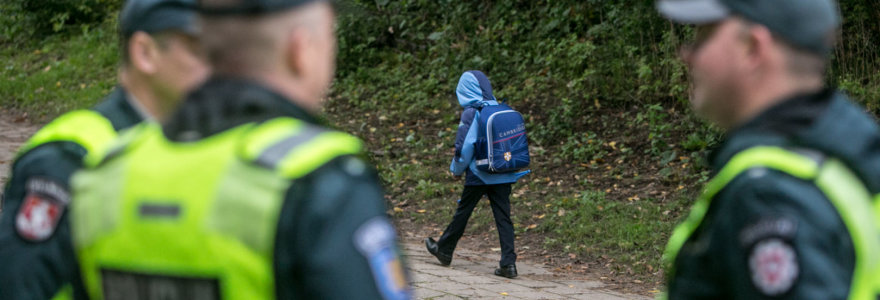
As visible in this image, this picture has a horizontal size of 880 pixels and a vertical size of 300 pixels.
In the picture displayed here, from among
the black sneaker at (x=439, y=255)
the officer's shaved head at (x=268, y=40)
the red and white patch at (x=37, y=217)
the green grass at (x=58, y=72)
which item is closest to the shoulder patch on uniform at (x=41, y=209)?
the red and white patch at (x=37, y=217)

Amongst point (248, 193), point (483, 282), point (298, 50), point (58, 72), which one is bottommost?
point (483, 282)

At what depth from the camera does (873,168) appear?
1.86m

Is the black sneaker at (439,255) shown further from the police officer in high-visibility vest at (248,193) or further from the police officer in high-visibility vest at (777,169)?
the police officer in high-visibility vest at (248,193)

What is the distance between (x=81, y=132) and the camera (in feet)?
7.99

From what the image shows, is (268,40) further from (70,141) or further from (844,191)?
(844,191)

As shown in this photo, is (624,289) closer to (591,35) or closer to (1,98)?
(591,35)

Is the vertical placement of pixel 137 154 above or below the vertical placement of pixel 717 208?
above

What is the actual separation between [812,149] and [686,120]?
36.8ft

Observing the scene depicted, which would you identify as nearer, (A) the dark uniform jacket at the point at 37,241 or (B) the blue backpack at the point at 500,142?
(A) the dark uniform jacket at the point at 37,241

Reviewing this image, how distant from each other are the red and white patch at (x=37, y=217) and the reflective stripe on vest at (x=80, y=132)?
0.64 feet

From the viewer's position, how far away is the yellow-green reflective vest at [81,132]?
93.3 inches

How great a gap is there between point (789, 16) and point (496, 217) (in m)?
7.06

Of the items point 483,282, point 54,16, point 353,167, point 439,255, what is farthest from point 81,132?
point 54,16

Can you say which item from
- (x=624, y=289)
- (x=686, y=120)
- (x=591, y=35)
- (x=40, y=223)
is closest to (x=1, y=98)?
(x=591, y=35)
